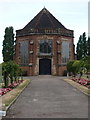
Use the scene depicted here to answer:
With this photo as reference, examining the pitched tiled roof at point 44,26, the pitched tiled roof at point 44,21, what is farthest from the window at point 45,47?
the pitched tiled roof at point 44,21

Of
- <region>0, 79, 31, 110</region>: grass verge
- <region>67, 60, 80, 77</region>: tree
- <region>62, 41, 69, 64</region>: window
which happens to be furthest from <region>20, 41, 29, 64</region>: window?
<region>0, 79, 31, 110</region>: grass verge

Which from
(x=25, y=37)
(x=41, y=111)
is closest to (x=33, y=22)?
(x=25, y=37)

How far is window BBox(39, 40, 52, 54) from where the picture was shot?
62062 millimetres

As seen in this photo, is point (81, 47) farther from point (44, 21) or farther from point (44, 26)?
point (44, 26)

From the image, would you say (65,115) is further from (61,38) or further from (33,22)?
(33,22)

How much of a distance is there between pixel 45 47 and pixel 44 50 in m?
0.78

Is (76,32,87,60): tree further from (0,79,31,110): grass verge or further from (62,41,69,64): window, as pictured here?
(0,79,31,110): grass verge

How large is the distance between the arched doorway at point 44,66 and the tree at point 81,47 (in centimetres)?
1509

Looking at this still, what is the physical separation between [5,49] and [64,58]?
16.6 m

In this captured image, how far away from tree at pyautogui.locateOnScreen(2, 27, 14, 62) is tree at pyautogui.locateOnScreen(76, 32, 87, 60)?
64.8 ft

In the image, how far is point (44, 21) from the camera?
67000mm

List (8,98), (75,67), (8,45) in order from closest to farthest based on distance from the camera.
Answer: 1. (8,98)
2. (75,67)
3. (8,45)

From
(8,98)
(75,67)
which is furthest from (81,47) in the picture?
(8,98)

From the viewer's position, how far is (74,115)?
1193 cm
